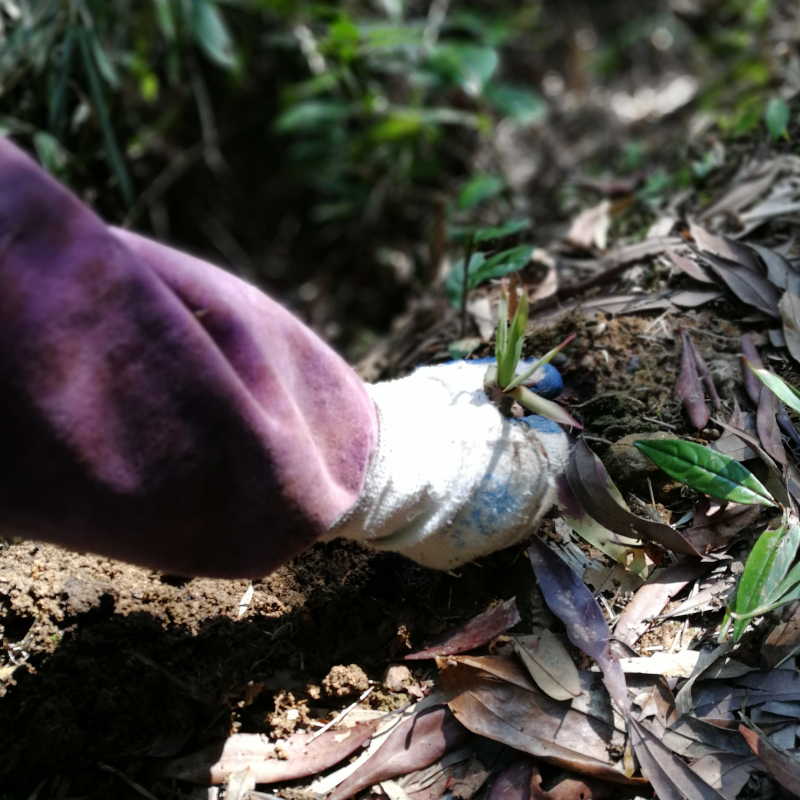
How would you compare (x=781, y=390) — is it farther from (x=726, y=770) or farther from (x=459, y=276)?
(x=459, y=276)

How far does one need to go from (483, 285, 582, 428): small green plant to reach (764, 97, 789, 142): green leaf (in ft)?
3.59

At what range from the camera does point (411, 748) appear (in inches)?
42.4

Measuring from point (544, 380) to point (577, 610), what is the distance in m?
0.41

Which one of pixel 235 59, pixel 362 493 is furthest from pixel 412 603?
pixel 235 59

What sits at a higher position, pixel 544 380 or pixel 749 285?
pixel 544 380

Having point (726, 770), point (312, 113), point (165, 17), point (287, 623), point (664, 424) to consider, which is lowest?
point (726, 770)

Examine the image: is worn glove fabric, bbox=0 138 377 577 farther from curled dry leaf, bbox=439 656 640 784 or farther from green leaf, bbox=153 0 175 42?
green leaf, bbox=153 0 175 42

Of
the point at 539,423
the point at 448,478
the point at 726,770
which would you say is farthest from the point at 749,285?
the point at 726,770

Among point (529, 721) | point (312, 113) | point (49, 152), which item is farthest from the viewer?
point (312, 113)

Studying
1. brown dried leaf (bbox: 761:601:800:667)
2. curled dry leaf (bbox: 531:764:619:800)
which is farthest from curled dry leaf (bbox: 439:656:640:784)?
brown dried leaf (bbox: 761:601:800:667)

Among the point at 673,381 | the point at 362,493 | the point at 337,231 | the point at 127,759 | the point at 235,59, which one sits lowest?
the point at 337,231

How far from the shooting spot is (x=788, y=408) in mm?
1267

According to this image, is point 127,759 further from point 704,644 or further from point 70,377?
point 704,644

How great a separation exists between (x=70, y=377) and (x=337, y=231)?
280 centimetres
